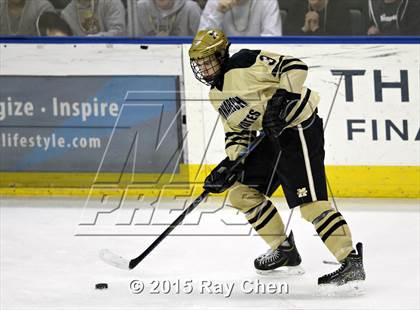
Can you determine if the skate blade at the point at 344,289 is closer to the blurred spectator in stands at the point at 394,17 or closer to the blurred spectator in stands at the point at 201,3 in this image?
the blurred spectator in stands at the point at 394,17

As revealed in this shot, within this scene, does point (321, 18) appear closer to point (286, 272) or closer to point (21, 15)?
point (21, 15)

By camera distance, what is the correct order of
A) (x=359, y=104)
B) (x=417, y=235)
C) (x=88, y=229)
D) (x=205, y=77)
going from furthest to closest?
1. (x=359, y=104)
2. (x=88, y=229)
3. (x=417, y=235)
4. (x=205, y=77)

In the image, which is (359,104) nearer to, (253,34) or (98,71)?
(253,34)

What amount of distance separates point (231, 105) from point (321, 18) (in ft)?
6.13

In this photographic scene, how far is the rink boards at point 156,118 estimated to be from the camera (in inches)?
226

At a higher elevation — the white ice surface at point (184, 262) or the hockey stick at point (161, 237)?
the hockey stick at point (161, 237)

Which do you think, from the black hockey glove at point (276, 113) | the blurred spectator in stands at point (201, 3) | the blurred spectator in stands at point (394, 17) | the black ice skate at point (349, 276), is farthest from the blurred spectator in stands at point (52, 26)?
the black ice skate at point (349, 276)

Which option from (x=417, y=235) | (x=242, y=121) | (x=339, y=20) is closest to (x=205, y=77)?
(x=242, y=121)

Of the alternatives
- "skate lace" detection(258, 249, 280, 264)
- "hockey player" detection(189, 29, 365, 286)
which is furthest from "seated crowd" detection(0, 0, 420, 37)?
"skate lace" detection(258, 249, 280, 264)

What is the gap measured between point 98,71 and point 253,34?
3.11ft

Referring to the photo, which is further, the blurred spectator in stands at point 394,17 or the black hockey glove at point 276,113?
the blurred spectator in stands at point 394,17

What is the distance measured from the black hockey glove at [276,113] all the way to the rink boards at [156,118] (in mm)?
1821

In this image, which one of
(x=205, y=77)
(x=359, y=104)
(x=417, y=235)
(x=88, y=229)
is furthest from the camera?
(x=359, y=104)

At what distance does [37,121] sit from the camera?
6066 millimetres
